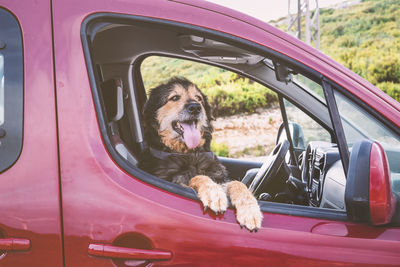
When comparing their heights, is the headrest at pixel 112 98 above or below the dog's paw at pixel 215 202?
above

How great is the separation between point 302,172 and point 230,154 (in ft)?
24.7

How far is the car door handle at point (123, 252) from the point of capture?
1091 millimetres

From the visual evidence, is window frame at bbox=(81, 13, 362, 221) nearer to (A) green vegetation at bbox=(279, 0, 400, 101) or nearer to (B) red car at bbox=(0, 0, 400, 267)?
(B) red car at bbox=(0, 0, 400, 267)

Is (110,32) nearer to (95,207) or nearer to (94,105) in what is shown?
(94,105)

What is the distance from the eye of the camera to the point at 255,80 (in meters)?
2.60

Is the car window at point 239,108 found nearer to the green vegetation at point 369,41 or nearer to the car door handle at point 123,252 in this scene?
the green vegetation at point 369,41

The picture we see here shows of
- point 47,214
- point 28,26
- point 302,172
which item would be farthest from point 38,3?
point 302,172

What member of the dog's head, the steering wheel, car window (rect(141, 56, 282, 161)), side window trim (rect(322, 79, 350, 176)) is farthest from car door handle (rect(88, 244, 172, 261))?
car window (rect(141, 56, 282, 161))

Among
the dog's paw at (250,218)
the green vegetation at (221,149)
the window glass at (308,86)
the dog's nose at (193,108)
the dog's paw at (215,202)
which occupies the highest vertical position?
the window glass at (308,86)

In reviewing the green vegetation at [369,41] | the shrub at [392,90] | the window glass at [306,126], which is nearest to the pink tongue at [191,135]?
the window glass at [306,126]

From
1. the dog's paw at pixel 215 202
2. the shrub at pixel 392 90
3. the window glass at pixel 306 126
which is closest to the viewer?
the dog's paw at pixel 215 202

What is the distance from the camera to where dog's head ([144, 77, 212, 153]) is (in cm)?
270

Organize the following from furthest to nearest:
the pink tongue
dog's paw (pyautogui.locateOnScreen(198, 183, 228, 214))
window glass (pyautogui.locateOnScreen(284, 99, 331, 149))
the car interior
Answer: the pink tongue < window glass (pyautogui.locateOnScreen(284, 99, 331, 149)) < the car interior < dog's paw (pyautogui.locateOnScreen(198, 183, 228, 214))

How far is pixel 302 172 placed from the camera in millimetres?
2715
